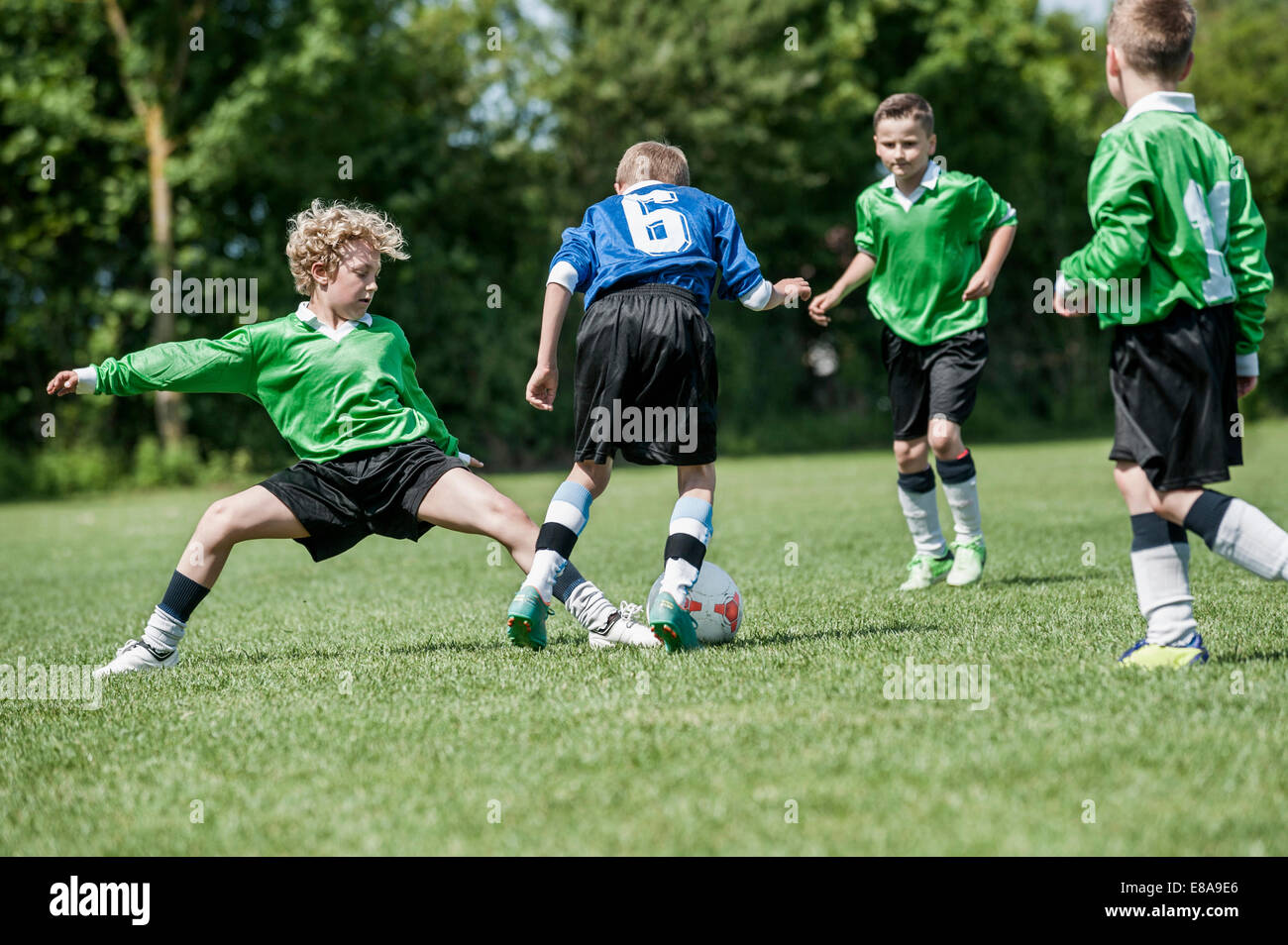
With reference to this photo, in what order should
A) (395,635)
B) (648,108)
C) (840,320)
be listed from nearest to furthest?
1. (395,635)
2. (648,108)
3. (840,320)

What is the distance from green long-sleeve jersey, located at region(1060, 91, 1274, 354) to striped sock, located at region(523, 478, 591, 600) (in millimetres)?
1901

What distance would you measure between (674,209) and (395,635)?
86.2 inches

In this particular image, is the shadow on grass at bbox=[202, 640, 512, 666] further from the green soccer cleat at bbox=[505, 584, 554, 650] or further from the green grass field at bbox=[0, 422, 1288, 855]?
the green soccer cleat at bbox=[505, 584, 554, 650]

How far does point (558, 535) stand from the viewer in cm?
457

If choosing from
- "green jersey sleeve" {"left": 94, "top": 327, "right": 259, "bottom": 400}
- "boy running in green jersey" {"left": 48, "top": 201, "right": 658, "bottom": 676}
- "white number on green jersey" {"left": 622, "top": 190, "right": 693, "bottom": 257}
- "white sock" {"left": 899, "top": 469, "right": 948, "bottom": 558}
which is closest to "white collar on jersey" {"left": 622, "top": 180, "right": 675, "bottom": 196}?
"white number on green jersey" {"left": 622, "top": 190, "right": 693, "bottom": 257}

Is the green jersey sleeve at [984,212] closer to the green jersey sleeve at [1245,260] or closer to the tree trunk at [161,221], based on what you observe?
the green jersey sleeve at [1245,260]

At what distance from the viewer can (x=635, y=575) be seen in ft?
24.1

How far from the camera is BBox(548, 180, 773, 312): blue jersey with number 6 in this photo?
4.60 meters

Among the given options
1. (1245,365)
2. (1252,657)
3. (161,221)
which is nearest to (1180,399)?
(1245,365)

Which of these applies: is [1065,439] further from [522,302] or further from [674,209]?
[674,209]

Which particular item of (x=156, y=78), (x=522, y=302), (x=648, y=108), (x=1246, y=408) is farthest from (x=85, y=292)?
(x=1246, y=408)

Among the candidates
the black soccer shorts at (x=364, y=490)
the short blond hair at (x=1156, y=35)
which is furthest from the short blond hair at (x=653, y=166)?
the short blond hair at (x=1156, y=35)

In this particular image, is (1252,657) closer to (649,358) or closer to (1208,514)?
(1208,514)

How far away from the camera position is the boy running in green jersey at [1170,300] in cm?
363
